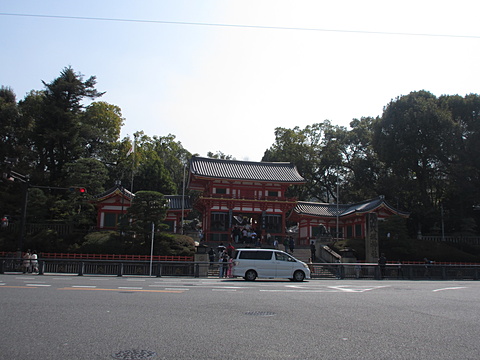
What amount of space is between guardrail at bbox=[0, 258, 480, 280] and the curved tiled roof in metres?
19.5

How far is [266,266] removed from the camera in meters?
18.8

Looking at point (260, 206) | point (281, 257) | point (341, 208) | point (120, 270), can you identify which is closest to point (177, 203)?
point (260, 206)

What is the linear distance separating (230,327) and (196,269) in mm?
14352

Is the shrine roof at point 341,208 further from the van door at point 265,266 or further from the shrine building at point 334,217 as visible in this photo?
the van door at point 265,266

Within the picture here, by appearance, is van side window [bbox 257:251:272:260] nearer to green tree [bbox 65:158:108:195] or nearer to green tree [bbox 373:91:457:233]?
green tree [bbox 65:158:108:195]

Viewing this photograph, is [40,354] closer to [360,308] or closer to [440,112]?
[360,308]

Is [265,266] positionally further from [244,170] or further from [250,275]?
[244,170]

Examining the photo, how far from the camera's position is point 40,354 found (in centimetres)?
537

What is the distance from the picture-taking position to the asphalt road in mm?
5621

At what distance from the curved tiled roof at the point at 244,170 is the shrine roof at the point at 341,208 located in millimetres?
3227

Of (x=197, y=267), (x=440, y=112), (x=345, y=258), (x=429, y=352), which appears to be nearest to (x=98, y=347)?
(x=429, y=352)

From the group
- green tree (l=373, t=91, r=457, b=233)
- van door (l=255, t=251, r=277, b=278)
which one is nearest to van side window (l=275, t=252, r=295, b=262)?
van door (l=255, t=251, r=277, b=278)

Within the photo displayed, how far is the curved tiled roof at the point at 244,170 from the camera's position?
4181cm

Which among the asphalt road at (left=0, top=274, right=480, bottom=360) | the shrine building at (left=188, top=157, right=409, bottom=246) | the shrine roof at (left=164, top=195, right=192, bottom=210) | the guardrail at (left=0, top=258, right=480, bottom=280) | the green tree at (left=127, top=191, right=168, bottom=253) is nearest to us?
the asphalt road at (left=0, top=274, right=480, bottom=360)
